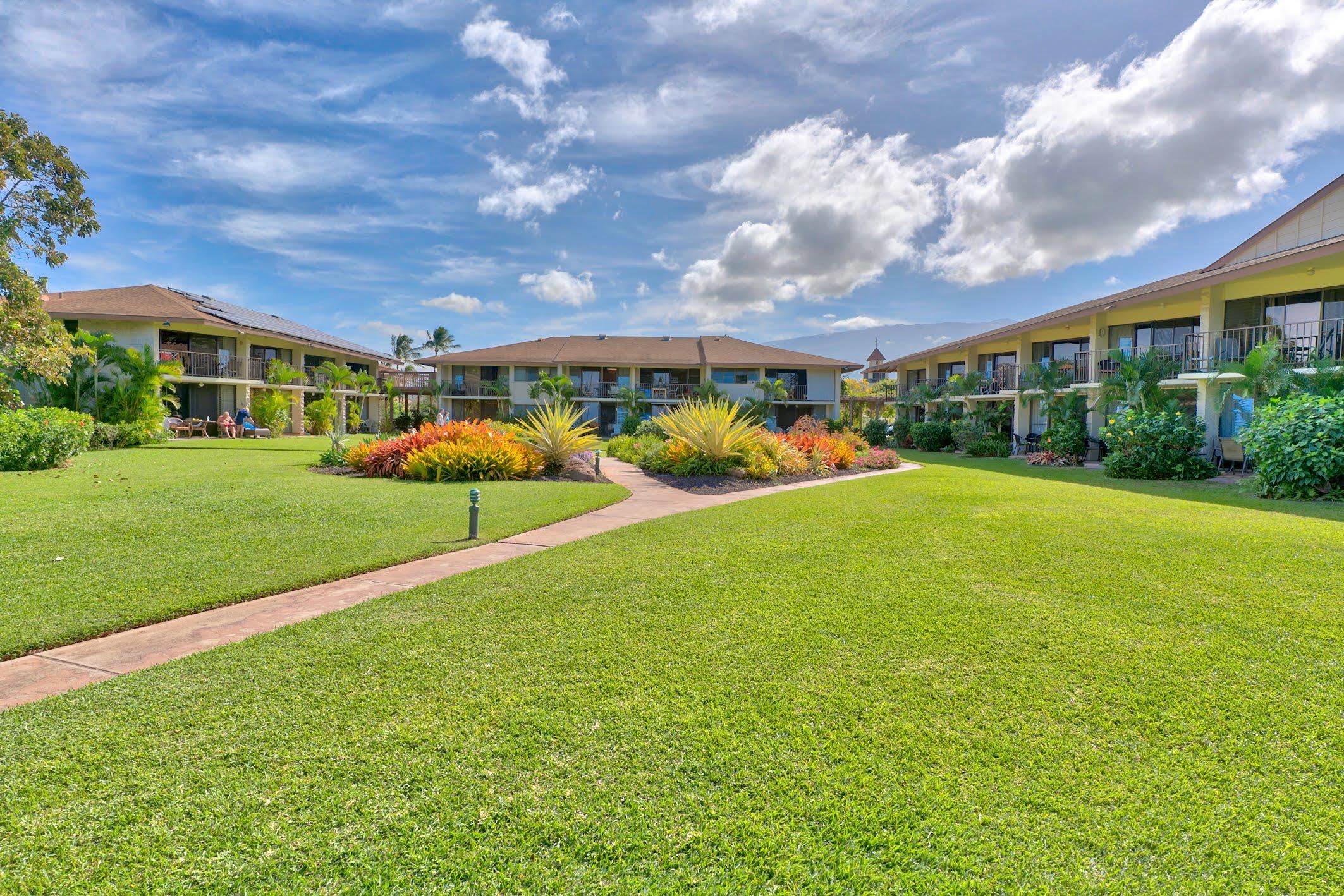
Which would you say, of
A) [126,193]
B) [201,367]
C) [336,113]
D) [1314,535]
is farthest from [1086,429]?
[201,367]

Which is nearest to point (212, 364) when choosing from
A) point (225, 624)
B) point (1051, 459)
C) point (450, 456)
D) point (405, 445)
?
→ point (405, 445)

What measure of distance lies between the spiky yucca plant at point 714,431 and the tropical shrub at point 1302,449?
9.64 meters

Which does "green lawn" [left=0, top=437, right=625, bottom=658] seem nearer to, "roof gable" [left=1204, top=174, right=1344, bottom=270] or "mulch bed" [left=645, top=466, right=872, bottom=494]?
"mulch bed" [left=645, top=466, right=872, bottom=494]

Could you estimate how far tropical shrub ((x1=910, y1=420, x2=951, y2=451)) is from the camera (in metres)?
29.0

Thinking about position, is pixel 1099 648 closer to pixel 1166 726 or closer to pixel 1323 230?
pixel 1166 726

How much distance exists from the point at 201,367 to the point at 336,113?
20734 millimetres

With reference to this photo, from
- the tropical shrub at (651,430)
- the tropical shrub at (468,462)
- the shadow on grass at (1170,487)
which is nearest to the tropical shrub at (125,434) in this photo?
the tropical shrub at (468,462)

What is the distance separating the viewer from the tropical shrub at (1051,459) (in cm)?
2070

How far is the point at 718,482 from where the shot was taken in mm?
13242

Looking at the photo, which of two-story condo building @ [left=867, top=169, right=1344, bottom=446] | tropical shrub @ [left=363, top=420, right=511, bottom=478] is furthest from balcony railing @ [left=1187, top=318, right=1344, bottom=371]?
tropical shrub @ [left=363, top=420, right=511, bottom=478]

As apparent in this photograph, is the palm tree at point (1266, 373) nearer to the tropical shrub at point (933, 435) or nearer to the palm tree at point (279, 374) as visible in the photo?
the tropical shrub at point (933, 435)

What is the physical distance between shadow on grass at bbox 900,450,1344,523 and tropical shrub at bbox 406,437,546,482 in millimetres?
11883

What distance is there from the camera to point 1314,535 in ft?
23.8

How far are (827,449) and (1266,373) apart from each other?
32.1 feet
